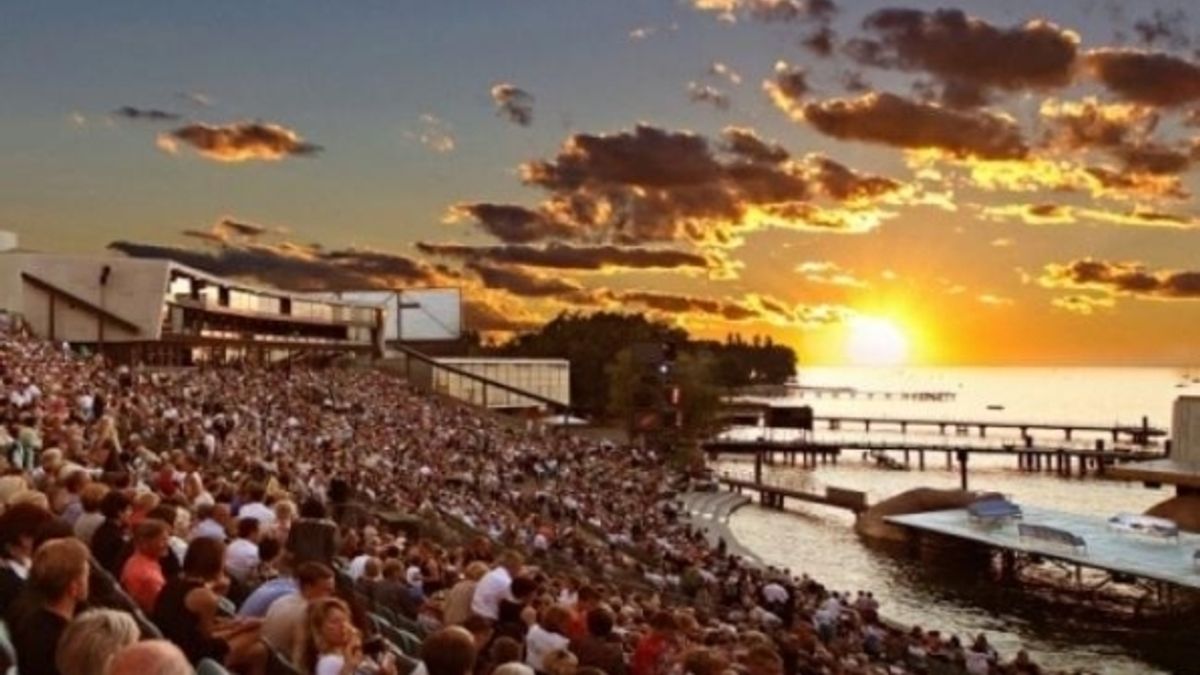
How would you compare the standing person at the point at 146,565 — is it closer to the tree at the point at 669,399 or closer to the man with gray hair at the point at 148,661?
the man with gray hair at the point at 148,661

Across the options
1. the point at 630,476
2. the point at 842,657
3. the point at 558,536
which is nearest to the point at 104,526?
the point at 842,657

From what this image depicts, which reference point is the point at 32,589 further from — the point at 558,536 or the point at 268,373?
the point at 268,373

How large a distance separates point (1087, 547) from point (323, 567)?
40.8 m

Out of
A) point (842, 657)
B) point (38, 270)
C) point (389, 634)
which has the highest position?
point (38, 270)

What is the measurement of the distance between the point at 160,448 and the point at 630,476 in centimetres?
3356

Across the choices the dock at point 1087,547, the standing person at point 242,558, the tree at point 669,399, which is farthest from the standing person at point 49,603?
the tree at point 669,399

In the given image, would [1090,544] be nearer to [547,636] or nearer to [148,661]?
[547,636]

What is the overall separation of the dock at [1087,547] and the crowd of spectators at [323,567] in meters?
14.0

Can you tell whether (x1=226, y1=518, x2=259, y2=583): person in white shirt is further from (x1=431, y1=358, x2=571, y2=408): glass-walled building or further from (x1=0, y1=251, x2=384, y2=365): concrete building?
(x1=431, y1=358, x2=571, y2=408): glass-walled building

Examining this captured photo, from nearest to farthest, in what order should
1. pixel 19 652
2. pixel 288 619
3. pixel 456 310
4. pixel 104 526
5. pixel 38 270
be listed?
pixel 19 652 < pixel 288 619 < pixel 104 526 < pixel 38 270 < pixel 456 310

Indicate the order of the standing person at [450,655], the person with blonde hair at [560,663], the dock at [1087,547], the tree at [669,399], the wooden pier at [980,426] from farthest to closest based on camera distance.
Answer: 1. the wooden pier at [980,426]
2. the tree at [669,399]
3. the dock at [1087,547]
4. the person with blonde hair at [560,663]
5. the standing person at [450,655]

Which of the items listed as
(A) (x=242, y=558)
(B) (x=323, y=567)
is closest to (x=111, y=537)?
(A) (x=242, y=558)

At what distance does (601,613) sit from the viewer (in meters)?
9.62

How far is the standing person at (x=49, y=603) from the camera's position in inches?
201
